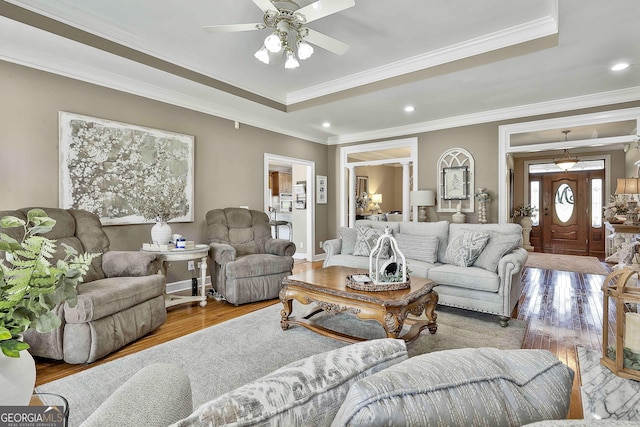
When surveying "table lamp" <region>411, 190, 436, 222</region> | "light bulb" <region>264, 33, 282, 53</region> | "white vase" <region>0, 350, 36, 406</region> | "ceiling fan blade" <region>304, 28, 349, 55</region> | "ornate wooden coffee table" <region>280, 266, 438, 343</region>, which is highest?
"ceiling fan blade" <region>304, 28, 349, 55</region>

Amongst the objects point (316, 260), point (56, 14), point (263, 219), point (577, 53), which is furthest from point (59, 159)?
point (577, 53)

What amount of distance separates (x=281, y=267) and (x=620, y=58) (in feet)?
13.7

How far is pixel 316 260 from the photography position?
680 centimetres

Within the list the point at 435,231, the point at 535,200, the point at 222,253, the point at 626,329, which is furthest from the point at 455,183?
the point at 535,200

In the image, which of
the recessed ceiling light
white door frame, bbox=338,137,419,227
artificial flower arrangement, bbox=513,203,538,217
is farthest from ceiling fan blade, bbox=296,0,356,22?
artificial flower arrangement, bbox=513,203,538,217

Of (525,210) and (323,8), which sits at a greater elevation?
(323,8)

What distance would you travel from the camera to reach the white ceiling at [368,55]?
272 centimetres

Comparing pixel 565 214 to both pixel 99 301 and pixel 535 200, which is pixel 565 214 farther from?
pixel 99 301

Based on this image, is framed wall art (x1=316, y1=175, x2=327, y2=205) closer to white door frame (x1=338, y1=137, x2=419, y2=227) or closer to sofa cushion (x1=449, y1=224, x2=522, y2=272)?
white door frame (x1=338, y1=137, x2=419, y2=227)

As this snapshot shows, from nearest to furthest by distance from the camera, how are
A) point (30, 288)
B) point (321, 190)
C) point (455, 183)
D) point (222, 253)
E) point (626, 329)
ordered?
point (30, 288) → point (626, 329) → point (222, 253) → point (455, 183) → point (321, 190)

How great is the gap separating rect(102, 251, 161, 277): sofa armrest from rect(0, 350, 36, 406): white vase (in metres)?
2.21

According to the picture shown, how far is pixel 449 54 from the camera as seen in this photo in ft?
11.4

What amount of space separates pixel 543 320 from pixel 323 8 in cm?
339

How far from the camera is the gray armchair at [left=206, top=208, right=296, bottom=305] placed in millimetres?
3652
